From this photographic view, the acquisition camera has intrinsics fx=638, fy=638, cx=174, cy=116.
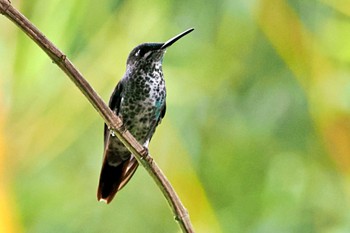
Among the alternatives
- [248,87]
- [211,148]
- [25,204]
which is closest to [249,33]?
[248,87]

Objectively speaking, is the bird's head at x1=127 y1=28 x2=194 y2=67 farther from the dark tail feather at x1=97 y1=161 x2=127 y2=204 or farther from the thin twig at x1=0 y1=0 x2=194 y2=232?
the thin twig at x1=0 y1=0 x2=194 y2=232

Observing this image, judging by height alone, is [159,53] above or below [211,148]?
above

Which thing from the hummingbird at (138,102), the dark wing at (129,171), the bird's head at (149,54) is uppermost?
the bird's head at (149,54)

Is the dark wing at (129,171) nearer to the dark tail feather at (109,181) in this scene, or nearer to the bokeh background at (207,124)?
the dark tail feather at (109,181)

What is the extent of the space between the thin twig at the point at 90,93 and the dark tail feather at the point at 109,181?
55 cm

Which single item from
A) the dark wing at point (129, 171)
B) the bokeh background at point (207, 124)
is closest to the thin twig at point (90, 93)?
the dark wing at point (129, 171)

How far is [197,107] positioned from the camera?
2365mm

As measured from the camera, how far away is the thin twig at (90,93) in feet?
3.52

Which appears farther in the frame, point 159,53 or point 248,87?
point 248,87

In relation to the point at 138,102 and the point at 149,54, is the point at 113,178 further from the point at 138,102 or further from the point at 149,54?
the point at 149,54

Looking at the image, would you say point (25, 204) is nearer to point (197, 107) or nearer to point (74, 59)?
point (74, 59)

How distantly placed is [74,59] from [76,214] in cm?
56

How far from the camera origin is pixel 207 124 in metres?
2.36

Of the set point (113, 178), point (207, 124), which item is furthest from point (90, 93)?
point (207, 124)
